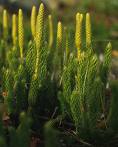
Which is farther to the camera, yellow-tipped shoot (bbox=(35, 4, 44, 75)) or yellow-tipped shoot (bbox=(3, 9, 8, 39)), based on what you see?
yellow-tipped shoot (bbox=(3, 9, 8, 39))

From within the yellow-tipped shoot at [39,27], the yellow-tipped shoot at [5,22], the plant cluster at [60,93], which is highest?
the yellow-tipped shoot at [5,22]

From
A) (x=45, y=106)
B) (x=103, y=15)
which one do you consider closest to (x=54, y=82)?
(x=45, y=106)

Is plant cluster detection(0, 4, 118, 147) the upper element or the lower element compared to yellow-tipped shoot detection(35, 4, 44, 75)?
lower

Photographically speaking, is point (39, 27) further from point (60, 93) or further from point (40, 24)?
point (60, 93)

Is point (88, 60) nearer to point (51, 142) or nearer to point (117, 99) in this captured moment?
point (117, 99)

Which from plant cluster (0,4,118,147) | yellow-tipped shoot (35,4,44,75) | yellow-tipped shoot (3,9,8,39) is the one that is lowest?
plant cluster (0,4,118,147)

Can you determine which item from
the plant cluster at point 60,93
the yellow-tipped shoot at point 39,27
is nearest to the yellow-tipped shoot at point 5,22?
the plant cluster at point 60,93

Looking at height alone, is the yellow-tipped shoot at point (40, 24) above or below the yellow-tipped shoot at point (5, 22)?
below

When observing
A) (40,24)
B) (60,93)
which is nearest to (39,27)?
(40,24)

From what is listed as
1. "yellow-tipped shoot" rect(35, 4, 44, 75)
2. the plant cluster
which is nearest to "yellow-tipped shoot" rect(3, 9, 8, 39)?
the plant cluster

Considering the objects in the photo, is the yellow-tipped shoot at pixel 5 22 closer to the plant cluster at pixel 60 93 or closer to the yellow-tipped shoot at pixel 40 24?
the plant cluster at pixel 60 93

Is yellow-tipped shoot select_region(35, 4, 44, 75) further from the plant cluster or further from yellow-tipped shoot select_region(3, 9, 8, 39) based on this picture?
yellow-tipped shoot select_region(3, 9, 8, 39)
